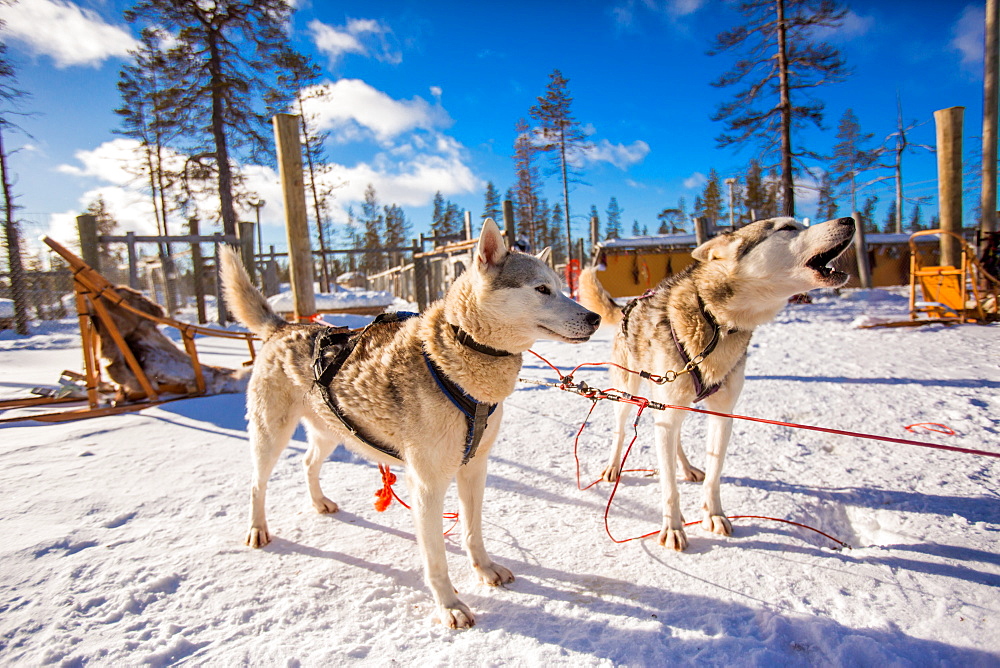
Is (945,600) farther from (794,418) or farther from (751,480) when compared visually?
(794,418)

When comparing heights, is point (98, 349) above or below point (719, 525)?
above

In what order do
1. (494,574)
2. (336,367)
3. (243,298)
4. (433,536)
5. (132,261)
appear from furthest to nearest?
(132,261) < (243,298) < (336,367) < (494,574) < (433,536)

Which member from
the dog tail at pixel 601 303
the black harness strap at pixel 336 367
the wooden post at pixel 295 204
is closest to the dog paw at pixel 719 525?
the dog tail at pixel 601 303

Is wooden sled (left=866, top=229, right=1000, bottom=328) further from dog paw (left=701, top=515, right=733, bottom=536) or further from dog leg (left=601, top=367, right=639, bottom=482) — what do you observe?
dog paw (left=701, top=515, right=733, bottom=536)

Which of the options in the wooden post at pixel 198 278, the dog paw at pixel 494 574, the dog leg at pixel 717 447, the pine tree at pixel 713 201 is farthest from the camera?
the pine tree at pixel 713 201

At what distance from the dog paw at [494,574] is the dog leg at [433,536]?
247 mm

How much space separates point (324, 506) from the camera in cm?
315

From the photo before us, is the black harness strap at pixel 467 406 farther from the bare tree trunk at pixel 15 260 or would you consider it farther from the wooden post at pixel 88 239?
the bare tree trunk at pixel 15 260

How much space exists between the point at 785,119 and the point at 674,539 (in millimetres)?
14761

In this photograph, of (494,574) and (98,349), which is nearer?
(494,574)

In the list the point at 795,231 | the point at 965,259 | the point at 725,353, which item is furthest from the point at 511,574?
the point at 965,259

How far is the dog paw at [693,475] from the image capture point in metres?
3.52

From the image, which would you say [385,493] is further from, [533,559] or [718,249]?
[718,249]

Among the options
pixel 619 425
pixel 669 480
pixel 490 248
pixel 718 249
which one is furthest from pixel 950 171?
pixel 490 248
